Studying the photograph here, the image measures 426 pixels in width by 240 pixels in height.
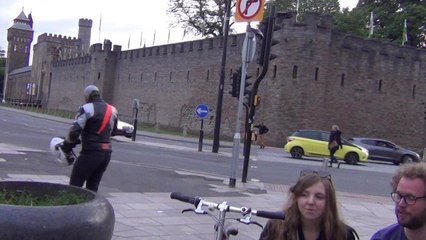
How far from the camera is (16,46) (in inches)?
5256

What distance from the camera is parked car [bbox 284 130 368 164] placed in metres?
29.4

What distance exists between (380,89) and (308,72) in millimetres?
6428

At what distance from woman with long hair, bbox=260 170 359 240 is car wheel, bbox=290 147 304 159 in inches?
1040

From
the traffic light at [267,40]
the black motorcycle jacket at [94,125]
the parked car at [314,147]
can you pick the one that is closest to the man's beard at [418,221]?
the black motorcycle jacket at [94,125]

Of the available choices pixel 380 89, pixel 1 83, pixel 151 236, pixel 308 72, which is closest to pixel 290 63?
pixel 308 72

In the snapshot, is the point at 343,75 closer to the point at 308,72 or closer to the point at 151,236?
the point at 308,72

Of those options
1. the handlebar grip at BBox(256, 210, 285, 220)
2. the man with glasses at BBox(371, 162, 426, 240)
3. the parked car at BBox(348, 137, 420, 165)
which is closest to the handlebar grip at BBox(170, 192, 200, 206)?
the handlebar grip at BBox(256, 210, 285, 220)

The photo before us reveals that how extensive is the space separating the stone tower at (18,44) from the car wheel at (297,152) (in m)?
112

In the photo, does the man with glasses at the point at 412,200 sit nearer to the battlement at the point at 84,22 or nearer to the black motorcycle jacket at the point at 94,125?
the black motorcycle jacket at the point at 94,125

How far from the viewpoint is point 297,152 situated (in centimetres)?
3005

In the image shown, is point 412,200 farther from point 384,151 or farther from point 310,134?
point 384,151

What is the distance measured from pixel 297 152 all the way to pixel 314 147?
2.68 ft

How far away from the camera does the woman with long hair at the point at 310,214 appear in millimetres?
3662

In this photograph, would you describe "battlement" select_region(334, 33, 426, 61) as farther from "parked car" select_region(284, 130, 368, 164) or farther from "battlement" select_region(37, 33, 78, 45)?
"battlement" select_region(37, 33, 78, 45)
